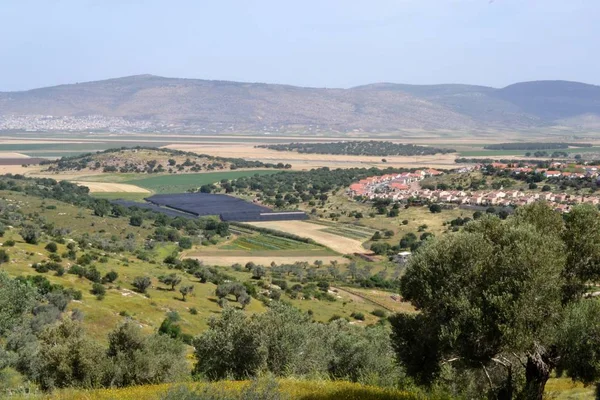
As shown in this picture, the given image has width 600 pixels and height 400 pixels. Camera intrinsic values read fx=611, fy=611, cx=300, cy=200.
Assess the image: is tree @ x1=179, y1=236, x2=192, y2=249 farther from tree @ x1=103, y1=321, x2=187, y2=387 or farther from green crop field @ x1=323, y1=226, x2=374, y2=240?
tree @ x1=103, y1=321, x2=187, y2=387

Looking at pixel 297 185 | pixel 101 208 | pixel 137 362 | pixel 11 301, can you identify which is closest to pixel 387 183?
pixel 297 185

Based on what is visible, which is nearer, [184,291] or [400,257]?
[184,291]

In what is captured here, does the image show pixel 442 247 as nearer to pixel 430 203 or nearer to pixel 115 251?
pixel 115 251

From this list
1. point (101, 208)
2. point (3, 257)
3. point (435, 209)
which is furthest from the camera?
point (435, 209)

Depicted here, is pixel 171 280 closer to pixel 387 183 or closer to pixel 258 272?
pixel 258 272

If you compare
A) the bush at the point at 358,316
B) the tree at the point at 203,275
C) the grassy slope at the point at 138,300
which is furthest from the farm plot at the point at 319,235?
the bush at the point at 358,316

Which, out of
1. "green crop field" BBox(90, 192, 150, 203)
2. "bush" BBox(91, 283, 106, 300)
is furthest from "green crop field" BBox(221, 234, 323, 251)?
"green crop field" BBox(90, 192, 150, 203)
